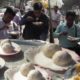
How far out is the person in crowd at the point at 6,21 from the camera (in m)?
2.35

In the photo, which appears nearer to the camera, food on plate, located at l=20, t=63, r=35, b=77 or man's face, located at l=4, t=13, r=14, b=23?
food on plate, located at l=20, t=63, r=35, b=77

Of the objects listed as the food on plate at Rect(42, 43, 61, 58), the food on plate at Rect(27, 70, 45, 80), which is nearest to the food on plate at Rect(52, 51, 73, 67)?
the food on plate at Rect(42, 43, 61, 58)

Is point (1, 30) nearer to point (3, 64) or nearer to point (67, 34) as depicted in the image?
point (67, 34)

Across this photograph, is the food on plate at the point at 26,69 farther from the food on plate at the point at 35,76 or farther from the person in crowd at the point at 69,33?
the person in crowd at the point at 69,33

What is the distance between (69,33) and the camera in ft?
8.61

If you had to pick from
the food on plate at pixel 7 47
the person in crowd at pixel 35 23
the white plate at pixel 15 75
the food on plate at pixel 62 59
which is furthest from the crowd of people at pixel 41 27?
the white plate at pixel 15 75

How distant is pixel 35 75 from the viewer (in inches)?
44.6

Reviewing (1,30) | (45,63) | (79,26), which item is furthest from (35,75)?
(79,26)

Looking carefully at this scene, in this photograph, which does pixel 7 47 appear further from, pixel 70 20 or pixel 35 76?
pixel 70 20

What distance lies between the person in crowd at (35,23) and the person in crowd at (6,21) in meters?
0.34

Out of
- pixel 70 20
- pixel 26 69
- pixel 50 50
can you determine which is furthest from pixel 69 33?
pixel 26 69

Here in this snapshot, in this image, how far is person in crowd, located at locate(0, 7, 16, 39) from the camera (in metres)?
2.35

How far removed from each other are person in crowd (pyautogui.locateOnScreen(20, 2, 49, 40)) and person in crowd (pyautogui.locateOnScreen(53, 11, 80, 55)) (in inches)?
7.4

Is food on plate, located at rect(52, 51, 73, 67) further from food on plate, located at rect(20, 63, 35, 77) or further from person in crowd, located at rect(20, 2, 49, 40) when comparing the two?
person in crowd, located at rect(20, 2, 49, 40)
